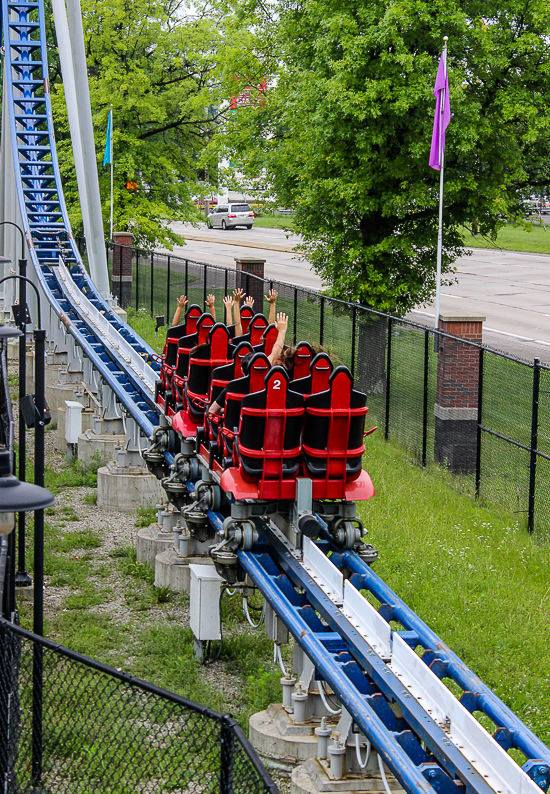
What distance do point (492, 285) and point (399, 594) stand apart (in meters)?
27.8

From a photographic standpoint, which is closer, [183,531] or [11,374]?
[183,531]

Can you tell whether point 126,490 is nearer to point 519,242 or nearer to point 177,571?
point 177,571

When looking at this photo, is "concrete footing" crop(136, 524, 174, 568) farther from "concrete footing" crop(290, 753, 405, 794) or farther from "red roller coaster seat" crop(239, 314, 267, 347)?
"concrete footing" crop(290, 753, 405, 794)

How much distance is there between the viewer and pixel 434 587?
9.88m

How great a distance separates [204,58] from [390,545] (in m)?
22.4

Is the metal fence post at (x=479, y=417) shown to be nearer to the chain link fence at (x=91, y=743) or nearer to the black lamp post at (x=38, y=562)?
the chain link fence at (x=91, y=743)

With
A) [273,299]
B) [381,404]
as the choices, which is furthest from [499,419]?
[273,299]

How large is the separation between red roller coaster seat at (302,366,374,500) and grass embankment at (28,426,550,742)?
5.30ft

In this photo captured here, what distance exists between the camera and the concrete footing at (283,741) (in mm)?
7094

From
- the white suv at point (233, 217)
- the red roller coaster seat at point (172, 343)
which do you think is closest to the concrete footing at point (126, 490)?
the red roller coaster seat at point (172, 343)

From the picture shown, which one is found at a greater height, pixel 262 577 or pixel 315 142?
pixel 315 142

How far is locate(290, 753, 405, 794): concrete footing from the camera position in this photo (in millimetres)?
6465

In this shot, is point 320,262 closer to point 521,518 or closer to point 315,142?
point 315,142

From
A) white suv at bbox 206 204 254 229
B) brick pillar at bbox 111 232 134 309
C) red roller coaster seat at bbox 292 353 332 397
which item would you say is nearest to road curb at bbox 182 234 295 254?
A: white suv at bbox 206 204 254 229
